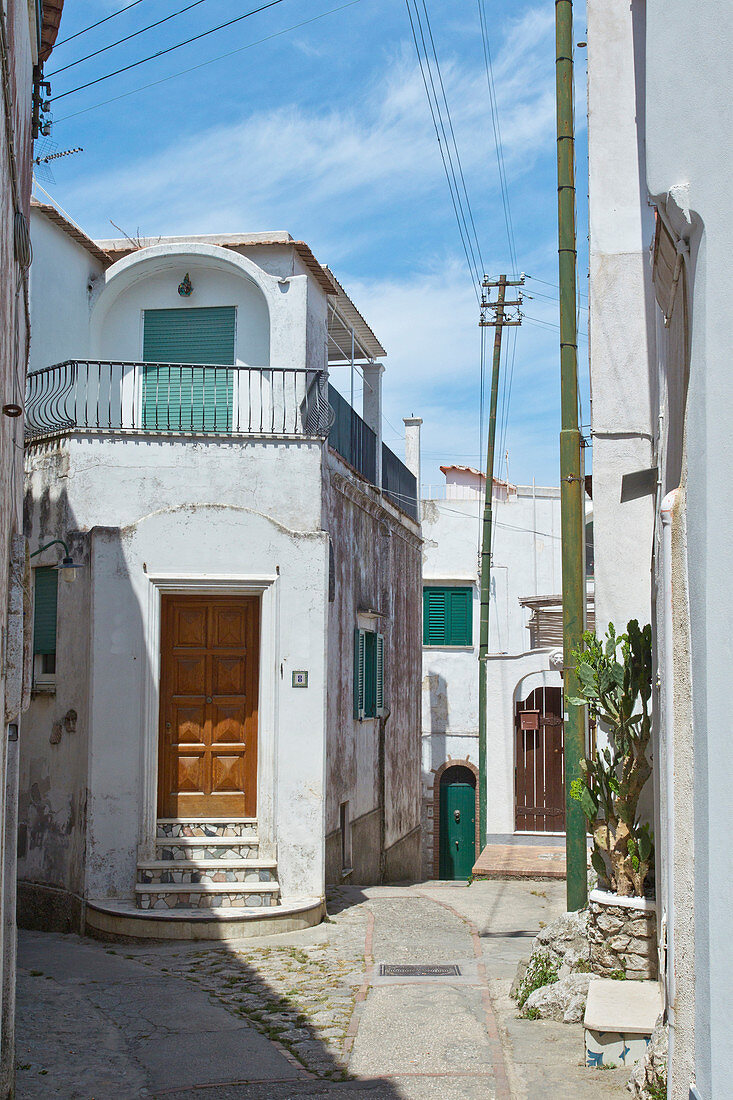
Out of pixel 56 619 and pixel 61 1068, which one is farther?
pixel 56 619

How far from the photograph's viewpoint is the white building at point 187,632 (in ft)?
35.3

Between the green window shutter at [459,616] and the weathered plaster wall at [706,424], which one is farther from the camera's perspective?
the green window shutter at [459,616]

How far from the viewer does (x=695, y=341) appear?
12.4ft

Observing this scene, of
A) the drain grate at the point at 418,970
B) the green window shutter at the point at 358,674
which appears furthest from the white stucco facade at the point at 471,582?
the drain grate at the point at 418,970

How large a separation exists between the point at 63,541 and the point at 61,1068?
580 centimetres

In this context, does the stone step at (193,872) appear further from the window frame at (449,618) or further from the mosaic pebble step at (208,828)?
the window frame at (449,618)

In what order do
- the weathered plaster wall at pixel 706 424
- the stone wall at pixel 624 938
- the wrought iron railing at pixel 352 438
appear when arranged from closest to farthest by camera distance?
the weathered plaster wall at pixel 706 424 → the stone wall at pixel 624 938 → the wrought iron railing at pixel 352 438

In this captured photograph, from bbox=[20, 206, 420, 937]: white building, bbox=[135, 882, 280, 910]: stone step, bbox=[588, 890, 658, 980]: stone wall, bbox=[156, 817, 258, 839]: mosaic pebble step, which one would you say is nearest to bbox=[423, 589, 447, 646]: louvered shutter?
bbox=[20, 206, 420, 937]: white building

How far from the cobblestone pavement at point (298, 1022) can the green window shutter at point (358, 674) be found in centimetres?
362

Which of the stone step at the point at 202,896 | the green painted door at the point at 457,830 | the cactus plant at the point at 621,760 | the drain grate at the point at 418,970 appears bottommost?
the green painted door at the point at 457,830

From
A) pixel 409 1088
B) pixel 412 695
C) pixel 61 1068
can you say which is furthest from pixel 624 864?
pixel 412 695

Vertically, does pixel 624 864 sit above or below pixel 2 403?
below

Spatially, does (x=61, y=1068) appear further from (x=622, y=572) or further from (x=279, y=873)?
(x=622, y=572)

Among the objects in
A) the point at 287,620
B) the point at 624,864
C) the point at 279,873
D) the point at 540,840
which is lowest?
the point at 540,840
